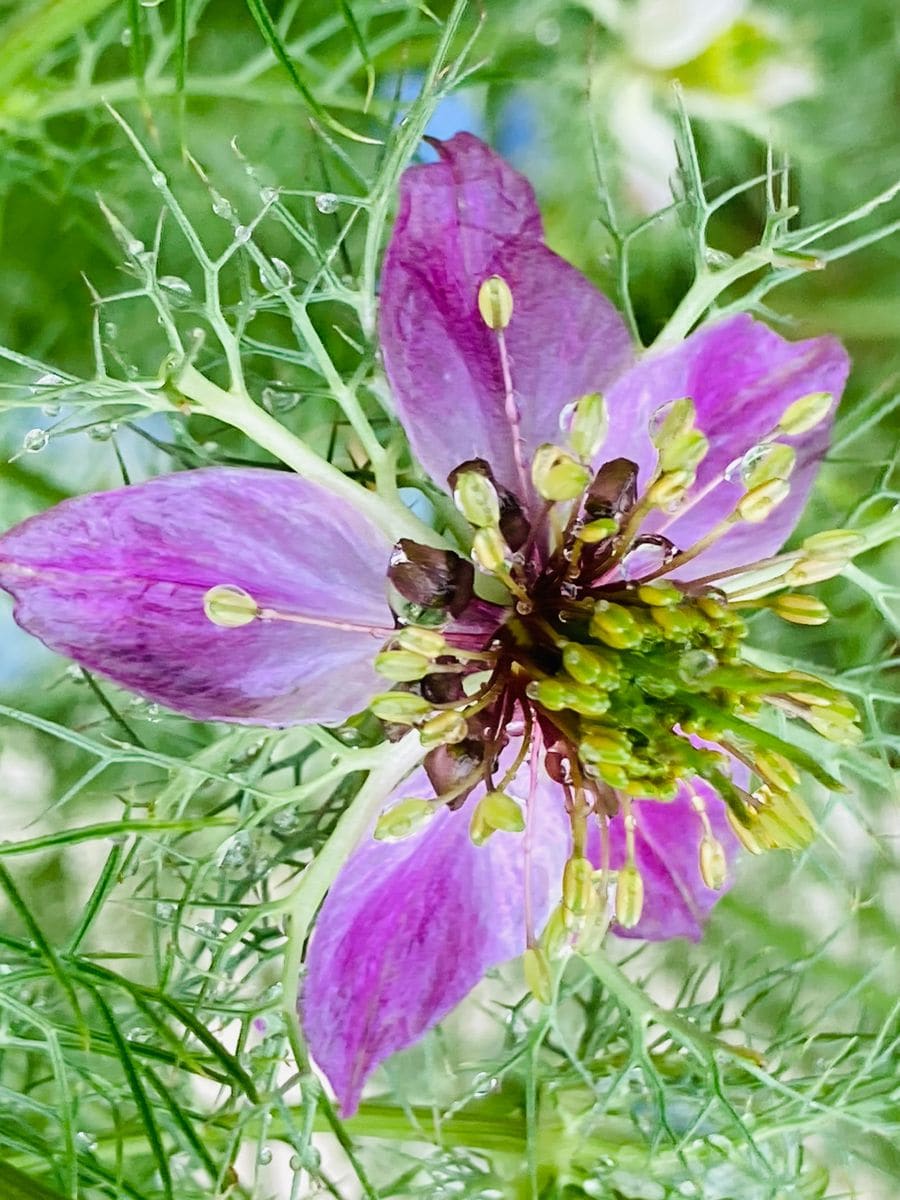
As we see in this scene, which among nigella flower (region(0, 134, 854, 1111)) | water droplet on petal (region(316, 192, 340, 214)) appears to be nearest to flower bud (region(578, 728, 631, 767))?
nigella flower (region(0, 134, 854, 1111))

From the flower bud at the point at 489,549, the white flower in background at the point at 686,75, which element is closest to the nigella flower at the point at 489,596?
the flower bud at the point at 489,549

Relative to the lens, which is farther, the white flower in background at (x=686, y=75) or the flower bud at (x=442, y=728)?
the white flower in background at (x=686, y=75)

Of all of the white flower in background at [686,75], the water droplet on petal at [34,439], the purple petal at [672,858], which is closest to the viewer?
the water droplet on petal at [34,439]

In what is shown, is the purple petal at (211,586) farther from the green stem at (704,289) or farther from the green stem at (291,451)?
the green stem at (704,289)

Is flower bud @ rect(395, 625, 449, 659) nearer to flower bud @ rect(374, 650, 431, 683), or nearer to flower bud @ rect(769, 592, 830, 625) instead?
flower bud @ rect(374, 650, 431, 683)

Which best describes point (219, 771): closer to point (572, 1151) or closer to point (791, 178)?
point (572, 1151)

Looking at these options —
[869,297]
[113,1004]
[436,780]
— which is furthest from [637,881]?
[869,297]
